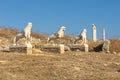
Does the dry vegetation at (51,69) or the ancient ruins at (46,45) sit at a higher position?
the ancient ruins at (46,45)

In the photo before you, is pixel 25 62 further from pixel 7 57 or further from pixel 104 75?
pixel 104 75

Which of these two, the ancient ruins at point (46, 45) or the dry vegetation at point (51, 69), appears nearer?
the dry vegetation at point (51, 69)

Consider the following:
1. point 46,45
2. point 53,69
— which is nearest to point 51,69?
point 53,69

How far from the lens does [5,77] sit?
63.8 ft

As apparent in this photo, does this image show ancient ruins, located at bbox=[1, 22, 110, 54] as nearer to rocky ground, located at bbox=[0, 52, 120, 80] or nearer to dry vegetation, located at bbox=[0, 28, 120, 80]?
dry vegetation, located at bbox=[0, 28, 120, 80]

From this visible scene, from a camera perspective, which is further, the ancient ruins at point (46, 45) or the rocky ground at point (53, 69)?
the ancient ruins at point (46, 45)

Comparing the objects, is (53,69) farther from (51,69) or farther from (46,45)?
(46,45)

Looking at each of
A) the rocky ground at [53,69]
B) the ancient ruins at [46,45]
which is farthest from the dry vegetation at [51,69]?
the ancient ruins at [46,45]

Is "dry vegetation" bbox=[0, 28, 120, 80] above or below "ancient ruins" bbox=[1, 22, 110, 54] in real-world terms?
below

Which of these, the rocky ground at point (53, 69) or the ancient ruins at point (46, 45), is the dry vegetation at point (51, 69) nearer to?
the rocky ground at point (53, 69)

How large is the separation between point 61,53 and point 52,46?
1289 mm

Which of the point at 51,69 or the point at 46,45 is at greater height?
the point at 46,45

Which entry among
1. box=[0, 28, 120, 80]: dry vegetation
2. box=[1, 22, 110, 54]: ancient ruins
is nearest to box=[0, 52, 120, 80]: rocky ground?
box=[0, 28, 120, 80]: dry vegetation

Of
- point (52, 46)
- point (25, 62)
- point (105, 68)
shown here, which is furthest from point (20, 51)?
point (105, 68)
